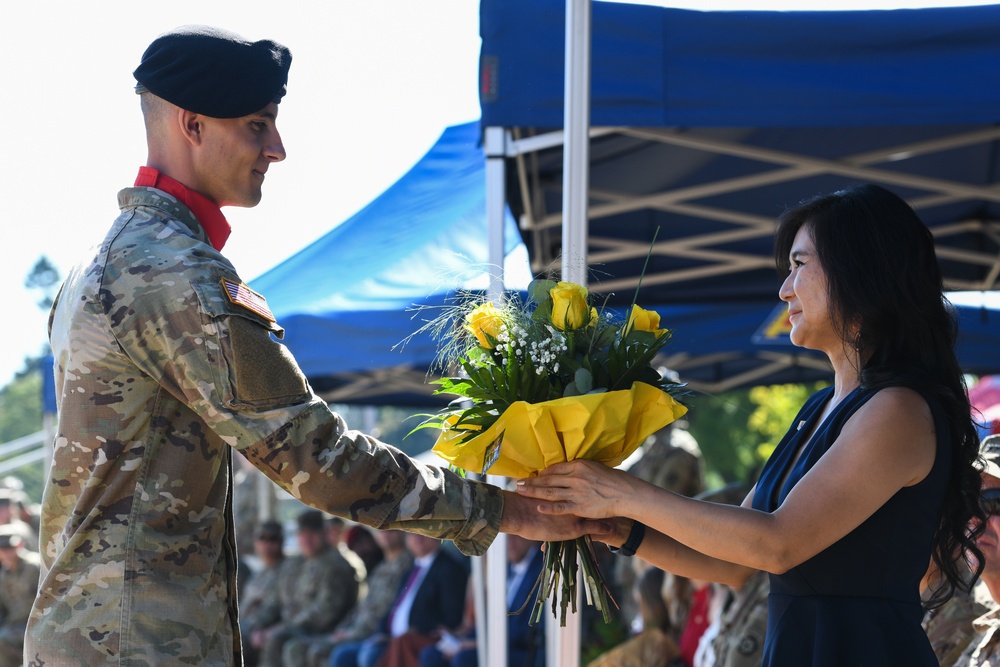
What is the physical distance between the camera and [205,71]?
242 centimetres

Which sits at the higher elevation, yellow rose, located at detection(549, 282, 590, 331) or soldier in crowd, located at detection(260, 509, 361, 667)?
yellow rose, located at detection(549, 282, 590, 331)

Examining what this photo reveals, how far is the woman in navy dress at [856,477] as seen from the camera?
2.35 m

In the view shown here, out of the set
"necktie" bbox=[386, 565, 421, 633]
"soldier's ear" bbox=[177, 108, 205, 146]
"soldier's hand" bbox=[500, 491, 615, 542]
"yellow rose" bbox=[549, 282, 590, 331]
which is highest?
"soldier's ear" bbox=[177, 108, 205, 146]

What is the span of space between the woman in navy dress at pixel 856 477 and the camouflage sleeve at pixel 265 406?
438 millimetres

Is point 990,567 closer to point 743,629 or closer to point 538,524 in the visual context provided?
point 538,524

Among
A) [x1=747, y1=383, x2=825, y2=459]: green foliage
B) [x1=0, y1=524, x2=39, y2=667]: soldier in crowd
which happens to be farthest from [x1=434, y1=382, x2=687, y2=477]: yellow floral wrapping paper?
[x1=747, y1=383, x2=825, y2=459]: green foliage

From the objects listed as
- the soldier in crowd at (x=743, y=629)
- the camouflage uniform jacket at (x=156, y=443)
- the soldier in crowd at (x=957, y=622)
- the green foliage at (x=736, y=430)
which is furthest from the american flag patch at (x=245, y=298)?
the green foliage at (x=736, y=430)

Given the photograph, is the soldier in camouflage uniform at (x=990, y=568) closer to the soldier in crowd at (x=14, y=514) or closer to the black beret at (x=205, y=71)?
the black beret at (x=205, y=71)

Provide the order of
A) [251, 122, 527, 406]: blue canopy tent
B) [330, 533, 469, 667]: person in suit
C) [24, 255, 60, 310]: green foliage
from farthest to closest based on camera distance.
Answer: [24, 255, 60, 310]: green foliage → [330, 533, 469, 667]: person in suit → [251, 122, 527, 406]: blue canopy tent

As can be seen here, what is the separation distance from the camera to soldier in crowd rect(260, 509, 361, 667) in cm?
986

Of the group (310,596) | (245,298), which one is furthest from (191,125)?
(310,596)

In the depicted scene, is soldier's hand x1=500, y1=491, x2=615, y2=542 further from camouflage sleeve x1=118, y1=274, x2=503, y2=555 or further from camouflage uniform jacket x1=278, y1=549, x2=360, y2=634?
camouflage uniform jacket x1=278, y1=549, x2=360, y2=634

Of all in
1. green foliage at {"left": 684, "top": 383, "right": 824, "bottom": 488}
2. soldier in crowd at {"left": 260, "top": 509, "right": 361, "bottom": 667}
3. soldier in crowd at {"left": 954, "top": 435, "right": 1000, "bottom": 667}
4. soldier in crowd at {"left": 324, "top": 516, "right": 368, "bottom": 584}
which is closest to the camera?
soldier in crowd at {"left": 954, "top": 435, "right": 1000, "bottom": 667}

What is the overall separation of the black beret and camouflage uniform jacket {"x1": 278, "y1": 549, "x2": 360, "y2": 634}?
7982 mm
